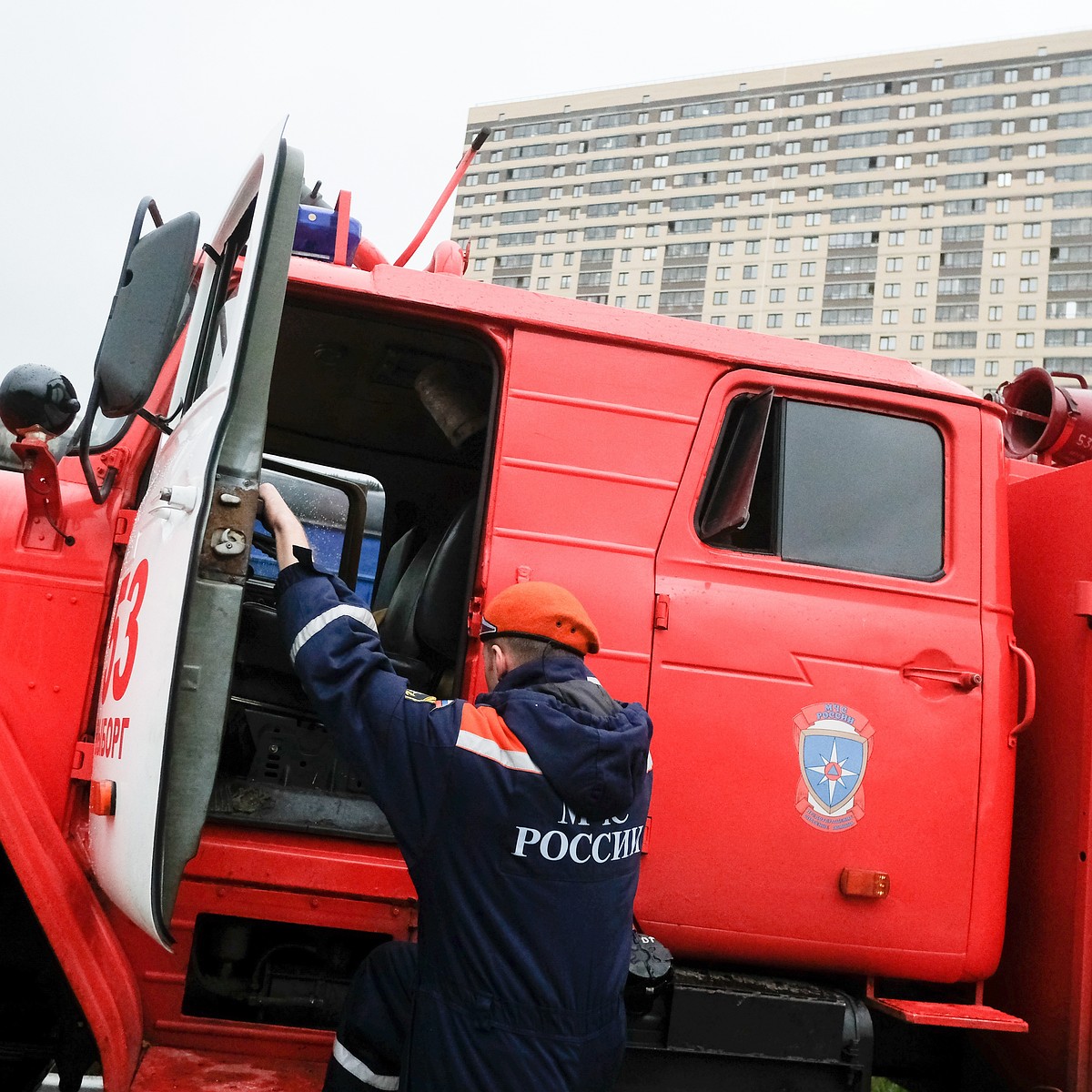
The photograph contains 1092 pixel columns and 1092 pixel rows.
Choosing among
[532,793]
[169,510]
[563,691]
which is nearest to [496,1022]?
[532,793]

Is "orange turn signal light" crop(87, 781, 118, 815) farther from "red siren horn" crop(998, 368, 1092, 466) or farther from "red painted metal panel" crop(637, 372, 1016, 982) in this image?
"red siren horn" crop(998, 368, 1092, 466)

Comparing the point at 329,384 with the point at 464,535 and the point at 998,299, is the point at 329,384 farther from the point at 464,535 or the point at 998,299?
the point at 998,299

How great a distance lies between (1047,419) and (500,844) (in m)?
2.61

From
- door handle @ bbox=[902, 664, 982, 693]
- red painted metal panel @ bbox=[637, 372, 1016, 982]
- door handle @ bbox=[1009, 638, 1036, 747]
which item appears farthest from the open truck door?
door handle @ bbox=[1009, 638, 1036, 747]

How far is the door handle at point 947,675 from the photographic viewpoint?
109 inches

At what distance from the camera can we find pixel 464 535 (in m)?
3.29

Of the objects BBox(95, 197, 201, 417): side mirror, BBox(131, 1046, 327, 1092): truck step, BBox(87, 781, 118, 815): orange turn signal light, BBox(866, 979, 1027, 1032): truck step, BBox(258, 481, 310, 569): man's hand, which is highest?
BBox(95, 197, 201, 417): side mirror

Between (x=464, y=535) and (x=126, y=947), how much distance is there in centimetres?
149

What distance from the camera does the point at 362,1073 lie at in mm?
2193

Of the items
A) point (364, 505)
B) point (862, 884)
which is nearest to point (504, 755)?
point (862, 884)

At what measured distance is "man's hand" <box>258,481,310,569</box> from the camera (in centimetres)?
222

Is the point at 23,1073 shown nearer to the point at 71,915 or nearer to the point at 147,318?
the point at 71,915

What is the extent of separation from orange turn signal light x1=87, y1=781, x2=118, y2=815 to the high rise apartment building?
7484cm

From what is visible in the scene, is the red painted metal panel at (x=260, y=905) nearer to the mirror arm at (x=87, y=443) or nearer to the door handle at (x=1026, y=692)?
the mirror arm at (x=87, y=443)
